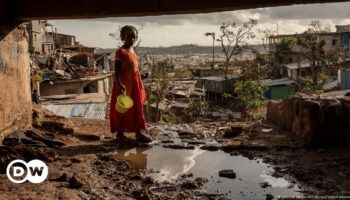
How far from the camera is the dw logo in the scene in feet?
11.9

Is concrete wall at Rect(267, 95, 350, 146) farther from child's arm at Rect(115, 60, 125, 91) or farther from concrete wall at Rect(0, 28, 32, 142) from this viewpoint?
concrete wall at Rect(0, 28, 32, 142)

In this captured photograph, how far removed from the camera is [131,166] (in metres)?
4.41

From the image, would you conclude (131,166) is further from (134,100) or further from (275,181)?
→ (275,181)

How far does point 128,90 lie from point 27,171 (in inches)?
82.7

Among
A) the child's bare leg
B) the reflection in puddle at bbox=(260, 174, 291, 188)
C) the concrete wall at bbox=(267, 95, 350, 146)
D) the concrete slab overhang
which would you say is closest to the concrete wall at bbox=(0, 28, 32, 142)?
the concrete slab overhang

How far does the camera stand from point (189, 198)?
331 cm

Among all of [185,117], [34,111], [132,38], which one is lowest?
[185,117]

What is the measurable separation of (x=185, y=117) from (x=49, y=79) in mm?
8811

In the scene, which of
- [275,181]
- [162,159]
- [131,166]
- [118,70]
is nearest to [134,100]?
[118,70]

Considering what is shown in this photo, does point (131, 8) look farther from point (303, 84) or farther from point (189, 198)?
point (303, 84)

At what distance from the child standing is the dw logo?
5.33 feet

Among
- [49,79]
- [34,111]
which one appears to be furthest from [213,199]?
[49,79]

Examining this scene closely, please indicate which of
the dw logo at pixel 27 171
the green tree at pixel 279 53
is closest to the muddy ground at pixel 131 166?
the dw logo at pixel 27 171

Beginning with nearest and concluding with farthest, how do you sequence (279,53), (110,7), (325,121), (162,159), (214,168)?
(214,168), (110,7), (162,159), (325,121), (279,53)
